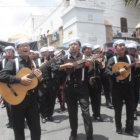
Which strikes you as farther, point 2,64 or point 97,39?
point 97,39

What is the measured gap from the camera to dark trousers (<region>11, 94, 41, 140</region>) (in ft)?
10.6

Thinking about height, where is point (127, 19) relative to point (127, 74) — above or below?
above

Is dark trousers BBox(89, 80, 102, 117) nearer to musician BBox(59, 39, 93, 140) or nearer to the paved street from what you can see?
the paved street

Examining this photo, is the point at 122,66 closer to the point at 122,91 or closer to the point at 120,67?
the point at 120,67

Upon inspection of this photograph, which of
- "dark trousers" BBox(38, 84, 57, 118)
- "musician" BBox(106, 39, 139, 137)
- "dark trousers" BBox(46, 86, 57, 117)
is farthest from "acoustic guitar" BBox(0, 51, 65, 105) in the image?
"dark trousers" BBox(46, 86, 57, 117)

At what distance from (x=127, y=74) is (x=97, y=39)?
524 inches

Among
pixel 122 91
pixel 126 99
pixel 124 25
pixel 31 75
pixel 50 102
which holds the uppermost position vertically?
pixel 124 25

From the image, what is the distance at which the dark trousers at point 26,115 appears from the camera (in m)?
3.23

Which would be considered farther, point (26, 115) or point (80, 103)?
point (80, 103)

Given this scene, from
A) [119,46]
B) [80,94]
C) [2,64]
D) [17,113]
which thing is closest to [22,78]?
[17,113]

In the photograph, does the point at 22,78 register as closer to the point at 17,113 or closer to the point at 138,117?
the point at 17,113

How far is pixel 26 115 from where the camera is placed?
334cm

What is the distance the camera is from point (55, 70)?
393cm

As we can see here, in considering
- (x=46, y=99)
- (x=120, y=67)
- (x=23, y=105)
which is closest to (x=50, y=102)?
(x=46, y=99)
